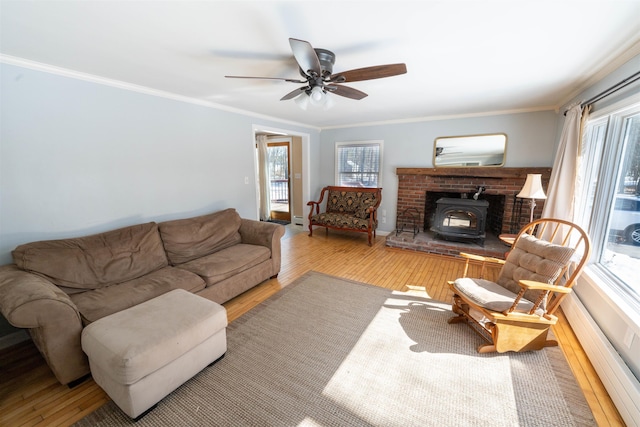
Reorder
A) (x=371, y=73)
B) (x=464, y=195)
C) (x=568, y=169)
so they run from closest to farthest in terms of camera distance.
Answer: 1. (x=371, y=73)
2. (x=568, y=169)
3. (x=464, y=195)

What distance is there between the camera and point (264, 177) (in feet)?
20.4

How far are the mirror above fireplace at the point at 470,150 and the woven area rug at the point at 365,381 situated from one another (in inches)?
111

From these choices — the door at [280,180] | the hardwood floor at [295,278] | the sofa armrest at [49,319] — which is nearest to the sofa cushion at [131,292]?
the sofa armrest at [49,319]

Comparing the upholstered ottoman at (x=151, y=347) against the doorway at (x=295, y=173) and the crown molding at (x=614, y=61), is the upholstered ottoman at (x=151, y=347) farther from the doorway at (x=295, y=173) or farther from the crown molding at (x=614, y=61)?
the doorway at (x=295, y=173)

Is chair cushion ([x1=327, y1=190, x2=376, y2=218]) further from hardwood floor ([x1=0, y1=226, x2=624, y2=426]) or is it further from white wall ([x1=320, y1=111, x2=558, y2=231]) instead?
hardwood floor ([x1=0, y1=226, x2=624, y2=426])

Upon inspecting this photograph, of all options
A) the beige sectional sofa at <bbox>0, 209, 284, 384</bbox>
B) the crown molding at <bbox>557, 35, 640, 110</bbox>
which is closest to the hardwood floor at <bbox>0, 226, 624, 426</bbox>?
the beige sectional sofa at <bbox>0, 209, 284, 384</bbox>

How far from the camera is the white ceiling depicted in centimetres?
136

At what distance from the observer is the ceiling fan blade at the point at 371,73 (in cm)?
169

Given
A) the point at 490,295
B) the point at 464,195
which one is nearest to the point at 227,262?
the point at 490,295

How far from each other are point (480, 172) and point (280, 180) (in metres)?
4.15

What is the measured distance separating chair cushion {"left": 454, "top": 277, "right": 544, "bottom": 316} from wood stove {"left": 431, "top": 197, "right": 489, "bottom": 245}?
1966 mm

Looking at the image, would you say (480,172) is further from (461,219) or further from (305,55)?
(305,55)

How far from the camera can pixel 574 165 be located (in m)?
2.55

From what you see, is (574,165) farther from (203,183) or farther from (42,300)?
(42,300)
